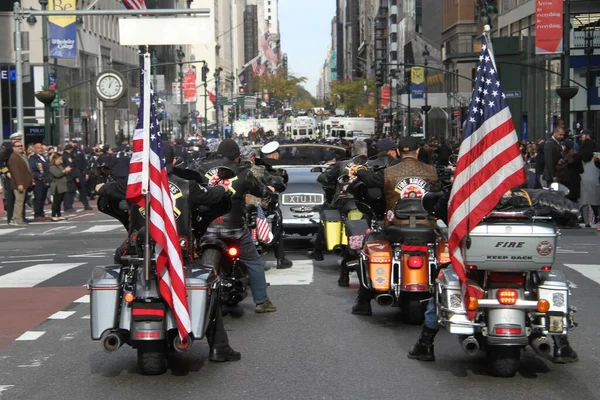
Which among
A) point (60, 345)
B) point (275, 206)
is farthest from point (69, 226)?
point (60, 345)

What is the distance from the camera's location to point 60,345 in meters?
9.91

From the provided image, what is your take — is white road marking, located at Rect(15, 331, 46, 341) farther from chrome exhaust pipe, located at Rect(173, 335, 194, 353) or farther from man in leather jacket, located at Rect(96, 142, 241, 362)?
chrome exhaust pipe, located at Rect(173, 335, 194, 353)

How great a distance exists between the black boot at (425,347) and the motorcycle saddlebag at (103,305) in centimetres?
233

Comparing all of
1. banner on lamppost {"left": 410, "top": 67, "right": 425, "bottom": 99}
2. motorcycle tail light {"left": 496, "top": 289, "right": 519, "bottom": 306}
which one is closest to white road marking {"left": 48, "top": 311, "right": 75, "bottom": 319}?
motorcycle tail light {"left": 496, "top": 289, "right": 519, "bottom": 306}

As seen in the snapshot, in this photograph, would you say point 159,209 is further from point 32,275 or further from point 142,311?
point 32,275

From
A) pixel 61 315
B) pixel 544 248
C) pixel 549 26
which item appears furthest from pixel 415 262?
pixel 549 26

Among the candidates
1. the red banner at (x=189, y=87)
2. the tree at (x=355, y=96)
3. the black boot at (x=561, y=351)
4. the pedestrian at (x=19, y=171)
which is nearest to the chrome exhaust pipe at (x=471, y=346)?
the black boot at (x=561, y=351)

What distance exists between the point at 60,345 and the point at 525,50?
5158 cm

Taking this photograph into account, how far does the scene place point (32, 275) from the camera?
51.2ft

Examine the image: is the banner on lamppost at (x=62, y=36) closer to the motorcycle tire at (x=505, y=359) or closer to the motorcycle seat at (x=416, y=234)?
the motorcycle seat at (x=416, y=234)

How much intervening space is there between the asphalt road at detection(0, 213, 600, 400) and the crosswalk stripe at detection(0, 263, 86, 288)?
0.49 meters

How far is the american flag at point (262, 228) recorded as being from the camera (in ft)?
45.7

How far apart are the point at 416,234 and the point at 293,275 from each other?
481 centimetres

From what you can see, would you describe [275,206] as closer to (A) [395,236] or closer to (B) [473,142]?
(A) [395,236]
